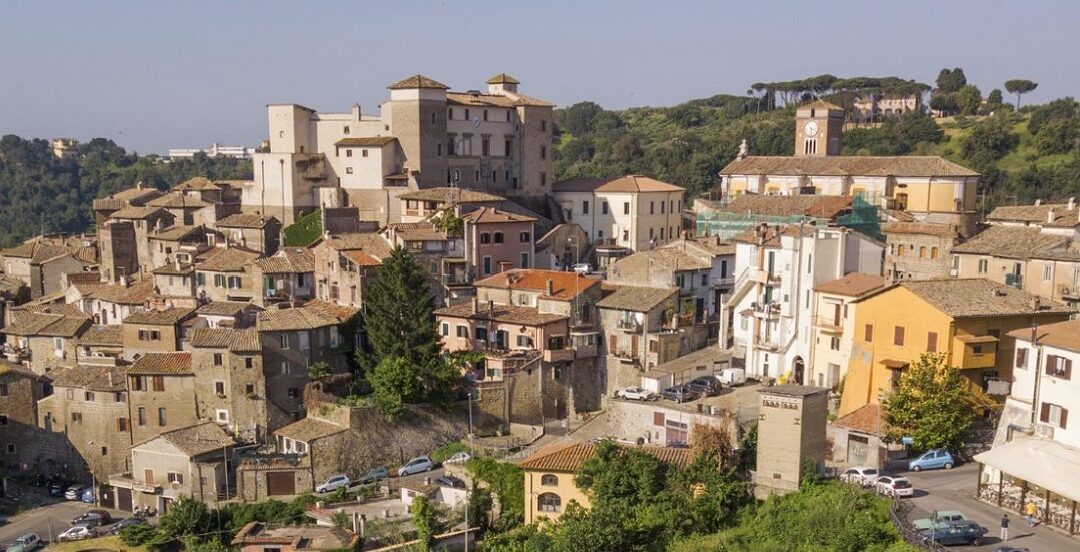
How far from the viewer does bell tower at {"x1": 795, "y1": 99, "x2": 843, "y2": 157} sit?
7676 cm

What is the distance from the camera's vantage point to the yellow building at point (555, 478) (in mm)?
32562

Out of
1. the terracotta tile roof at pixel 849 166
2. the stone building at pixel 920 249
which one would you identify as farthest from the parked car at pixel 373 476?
the terracotta tile roof at pixel 849 166

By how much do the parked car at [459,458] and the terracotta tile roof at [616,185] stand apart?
1062 inches

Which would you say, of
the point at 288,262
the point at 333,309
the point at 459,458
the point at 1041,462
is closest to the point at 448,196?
the point at 288,262

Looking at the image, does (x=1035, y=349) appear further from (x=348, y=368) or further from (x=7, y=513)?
(x=7, y=513)

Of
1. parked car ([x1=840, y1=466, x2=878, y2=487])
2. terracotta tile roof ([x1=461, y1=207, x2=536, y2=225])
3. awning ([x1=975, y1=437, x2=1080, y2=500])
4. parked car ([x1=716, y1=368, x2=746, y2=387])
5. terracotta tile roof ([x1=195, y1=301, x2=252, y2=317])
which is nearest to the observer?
awning ([x1=975, y1=437, x2=1080, y2=500])

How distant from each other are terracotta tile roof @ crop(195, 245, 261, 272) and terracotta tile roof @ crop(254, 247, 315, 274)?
0.95 metres

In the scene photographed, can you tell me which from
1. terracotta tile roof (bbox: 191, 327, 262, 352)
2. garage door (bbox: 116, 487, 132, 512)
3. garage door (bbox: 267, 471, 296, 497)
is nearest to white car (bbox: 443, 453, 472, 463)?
garage door (bbox: 267, 471, 296, 497)

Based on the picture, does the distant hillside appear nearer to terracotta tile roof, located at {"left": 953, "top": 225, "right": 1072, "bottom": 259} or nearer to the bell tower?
the bell tower

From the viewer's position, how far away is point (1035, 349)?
3055 cm

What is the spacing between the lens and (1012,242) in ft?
151

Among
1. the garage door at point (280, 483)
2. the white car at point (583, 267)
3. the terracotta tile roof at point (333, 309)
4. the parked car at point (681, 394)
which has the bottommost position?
the garage door at point (280, 483)

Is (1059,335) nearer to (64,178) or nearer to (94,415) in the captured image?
(94,415)

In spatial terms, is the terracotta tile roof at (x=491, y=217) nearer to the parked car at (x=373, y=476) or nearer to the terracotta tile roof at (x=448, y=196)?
the terracotta tile roof at (x=448, y=196)
